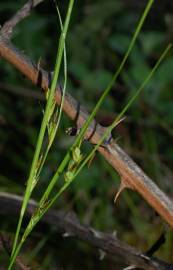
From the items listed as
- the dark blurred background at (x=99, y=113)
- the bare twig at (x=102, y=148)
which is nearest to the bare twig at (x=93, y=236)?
the bare twig at (x=102, y=148)

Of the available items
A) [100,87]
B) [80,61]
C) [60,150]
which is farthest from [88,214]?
[80,61]

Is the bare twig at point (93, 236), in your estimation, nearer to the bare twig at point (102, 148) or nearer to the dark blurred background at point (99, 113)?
the bare twig at point (102, 148)

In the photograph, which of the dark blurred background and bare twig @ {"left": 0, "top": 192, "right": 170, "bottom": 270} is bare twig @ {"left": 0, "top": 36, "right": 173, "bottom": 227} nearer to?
bare twig @ {"left": 0, "top": 192, "right": 170, "bottom": 270}

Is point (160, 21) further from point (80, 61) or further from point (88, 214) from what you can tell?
point (88, 214)

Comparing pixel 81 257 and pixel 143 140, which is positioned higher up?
pixel 143 140

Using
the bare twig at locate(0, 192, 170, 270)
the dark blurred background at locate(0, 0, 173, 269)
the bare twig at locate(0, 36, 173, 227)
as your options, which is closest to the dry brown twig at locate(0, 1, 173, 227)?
the bare twig at locate(0, 36, 173, 227)

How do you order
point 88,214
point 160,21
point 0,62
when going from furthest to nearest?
1. point 160,21
2. point 0,62
3. point 88,214
